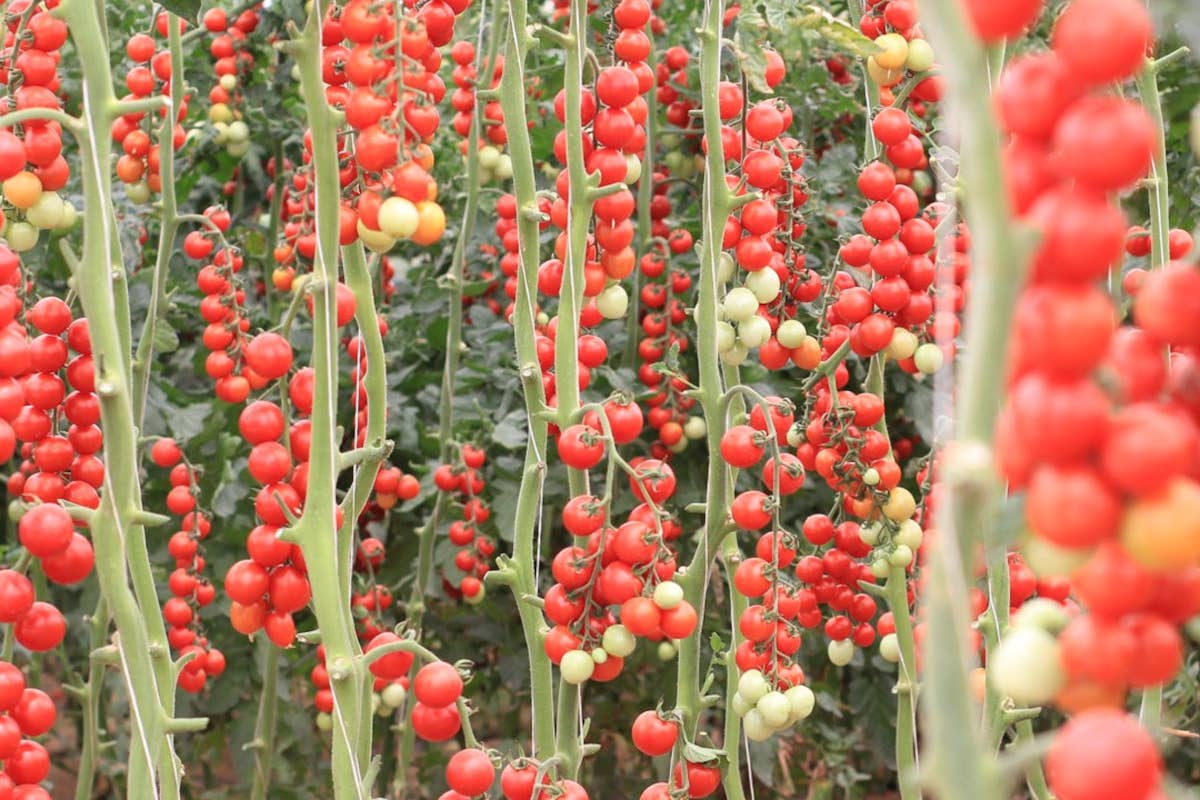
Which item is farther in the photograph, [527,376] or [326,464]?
[527,376]

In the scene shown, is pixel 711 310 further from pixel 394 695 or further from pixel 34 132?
pixel 394 695

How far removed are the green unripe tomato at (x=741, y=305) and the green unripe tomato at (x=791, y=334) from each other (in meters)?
0.07

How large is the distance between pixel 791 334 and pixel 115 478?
73 cm

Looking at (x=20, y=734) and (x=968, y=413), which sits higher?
(x=968, y=413)

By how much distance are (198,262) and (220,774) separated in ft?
4.35

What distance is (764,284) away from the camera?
4.42ft

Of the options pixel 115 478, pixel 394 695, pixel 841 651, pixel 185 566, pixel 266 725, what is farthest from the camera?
pixel 266 725

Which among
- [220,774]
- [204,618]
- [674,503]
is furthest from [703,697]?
[220,774]

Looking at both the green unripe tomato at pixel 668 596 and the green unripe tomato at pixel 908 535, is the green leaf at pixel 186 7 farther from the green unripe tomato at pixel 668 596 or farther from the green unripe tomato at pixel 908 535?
the green unripe tomato at pixel 908 535

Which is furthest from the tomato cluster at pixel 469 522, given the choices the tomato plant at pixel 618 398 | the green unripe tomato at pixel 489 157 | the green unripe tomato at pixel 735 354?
the green unripe tomato at pixel 735 354

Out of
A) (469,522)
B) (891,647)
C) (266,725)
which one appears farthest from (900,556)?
(266,725)

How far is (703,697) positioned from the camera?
4.41ft

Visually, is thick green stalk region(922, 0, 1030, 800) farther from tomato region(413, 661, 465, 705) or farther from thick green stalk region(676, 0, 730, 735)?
thick green stalk region(676, 0, 730, 735)

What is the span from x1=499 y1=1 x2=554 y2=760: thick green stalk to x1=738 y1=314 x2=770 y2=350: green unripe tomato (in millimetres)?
228
